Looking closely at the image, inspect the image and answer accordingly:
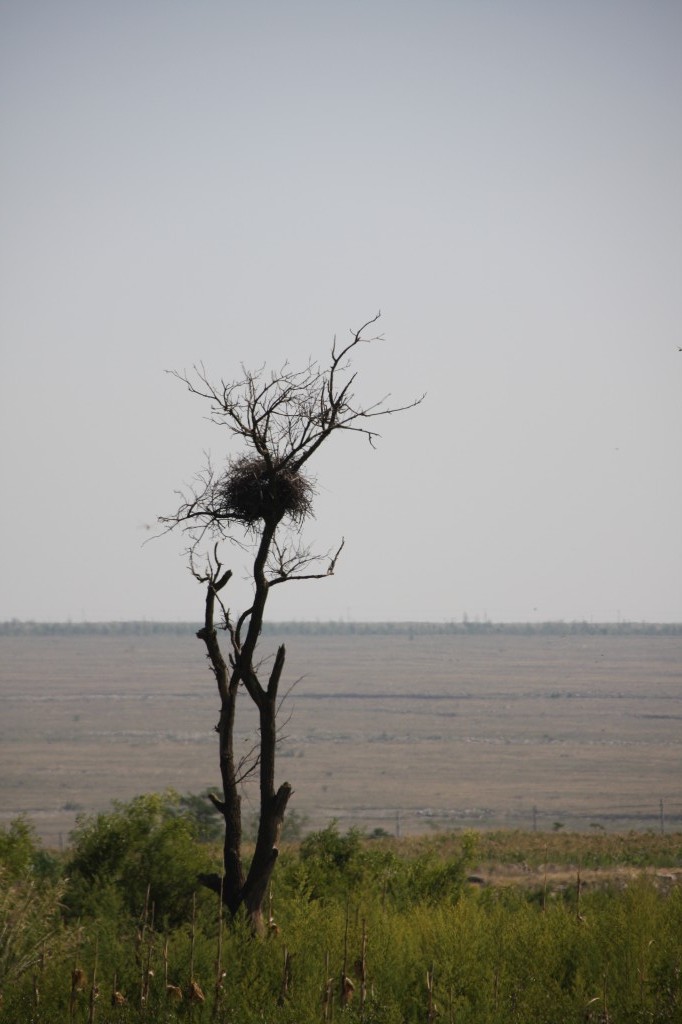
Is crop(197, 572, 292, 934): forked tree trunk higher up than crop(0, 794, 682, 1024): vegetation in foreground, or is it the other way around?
crop(197, 572, 292, 934): forked tree trunk

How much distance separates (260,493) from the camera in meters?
13.7

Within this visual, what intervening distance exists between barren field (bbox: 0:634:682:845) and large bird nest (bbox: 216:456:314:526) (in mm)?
16496

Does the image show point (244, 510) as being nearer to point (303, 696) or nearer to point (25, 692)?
point (303, 696)

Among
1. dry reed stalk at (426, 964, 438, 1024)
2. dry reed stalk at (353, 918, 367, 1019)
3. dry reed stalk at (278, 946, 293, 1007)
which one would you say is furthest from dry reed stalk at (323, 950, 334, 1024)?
dry reed stalk at (426, 964, 438, 1024)

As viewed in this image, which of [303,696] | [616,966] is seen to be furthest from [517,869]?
[303,696]

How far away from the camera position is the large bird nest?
1367 centimetres

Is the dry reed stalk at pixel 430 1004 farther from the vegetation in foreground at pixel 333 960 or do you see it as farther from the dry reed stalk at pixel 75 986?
the dry reed stalk at pixel 75 986

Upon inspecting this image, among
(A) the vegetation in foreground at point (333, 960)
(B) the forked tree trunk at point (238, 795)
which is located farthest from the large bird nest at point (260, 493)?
(A) the vegetation in foreground at point (333, 960)

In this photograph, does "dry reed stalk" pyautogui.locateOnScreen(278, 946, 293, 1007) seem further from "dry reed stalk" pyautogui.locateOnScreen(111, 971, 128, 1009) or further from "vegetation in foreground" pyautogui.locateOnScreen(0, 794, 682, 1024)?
"dry reed stalk" pyautogui.locateOnScreen(111, 971, 128, 1009)

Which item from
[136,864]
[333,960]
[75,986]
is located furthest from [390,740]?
[75,986]

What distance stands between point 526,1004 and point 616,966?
133cm

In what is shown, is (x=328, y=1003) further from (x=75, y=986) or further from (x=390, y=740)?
(x=390, y=740)

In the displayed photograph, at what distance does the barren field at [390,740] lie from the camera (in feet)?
205

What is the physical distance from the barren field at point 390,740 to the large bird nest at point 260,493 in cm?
1650
